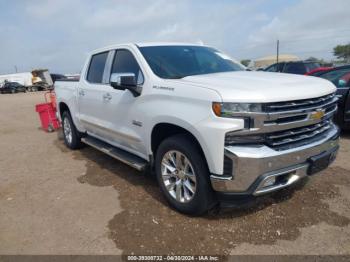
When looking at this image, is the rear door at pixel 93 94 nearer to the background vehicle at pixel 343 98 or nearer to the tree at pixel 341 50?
the background vehicle at pixel 343 98

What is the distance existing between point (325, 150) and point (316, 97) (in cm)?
59

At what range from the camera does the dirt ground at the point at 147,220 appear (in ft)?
9.79

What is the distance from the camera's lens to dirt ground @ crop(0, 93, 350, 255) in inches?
117

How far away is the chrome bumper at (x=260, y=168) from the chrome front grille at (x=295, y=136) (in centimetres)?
6

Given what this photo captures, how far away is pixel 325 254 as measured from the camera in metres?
2.77

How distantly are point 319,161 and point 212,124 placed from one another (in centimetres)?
120

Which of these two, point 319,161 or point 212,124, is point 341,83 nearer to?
point 319,161

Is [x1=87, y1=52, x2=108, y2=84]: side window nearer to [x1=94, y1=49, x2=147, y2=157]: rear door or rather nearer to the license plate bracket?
[x1=94, y1=49, x2=147, y2=157]: rear door

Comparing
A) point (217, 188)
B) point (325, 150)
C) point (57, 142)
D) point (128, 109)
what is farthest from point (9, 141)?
point (325, 150)

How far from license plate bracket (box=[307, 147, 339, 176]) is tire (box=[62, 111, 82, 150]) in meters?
4.62

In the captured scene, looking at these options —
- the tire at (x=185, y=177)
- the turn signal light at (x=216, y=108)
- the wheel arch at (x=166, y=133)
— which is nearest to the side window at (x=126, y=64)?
the wheel arch at (x=166, y=133)

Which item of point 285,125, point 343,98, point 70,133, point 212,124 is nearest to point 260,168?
point 285,125

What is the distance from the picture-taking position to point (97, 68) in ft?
17.0

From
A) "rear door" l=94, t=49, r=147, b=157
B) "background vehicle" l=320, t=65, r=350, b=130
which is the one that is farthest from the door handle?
"background vehicle" l=320, t=65, r=350, b=130
